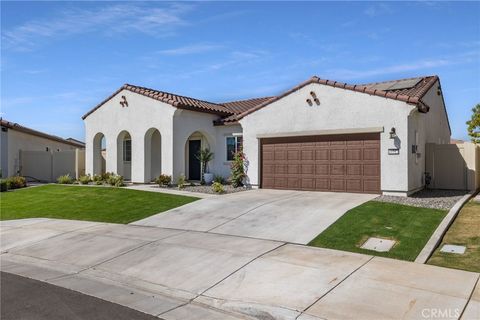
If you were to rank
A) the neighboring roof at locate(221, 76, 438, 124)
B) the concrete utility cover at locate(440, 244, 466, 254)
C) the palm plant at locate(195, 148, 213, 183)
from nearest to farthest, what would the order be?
the concrete utility cover at locate(440, 244, 466, 254)
the neighboring roof at locate(221, 76, 438, 124)
the palm plant at locate(195, 148, 213, 183)

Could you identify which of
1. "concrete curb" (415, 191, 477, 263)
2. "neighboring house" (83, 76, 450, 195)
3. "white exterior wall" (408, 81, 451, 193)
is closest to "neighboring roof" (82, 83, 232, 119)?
"neighboring house" (83, 76, 450, 195)

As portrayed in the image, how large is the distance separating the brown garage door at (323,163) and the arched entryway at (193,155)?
4.83 metres

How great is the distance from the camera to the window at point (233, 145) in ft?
64.6

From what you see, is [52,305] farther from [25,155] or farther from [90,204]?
[25,155]

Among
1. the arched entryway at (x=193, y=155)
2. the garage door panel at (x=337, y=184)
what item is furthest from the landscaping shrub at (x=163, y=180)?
the garage door panel at (x=337, y=184)

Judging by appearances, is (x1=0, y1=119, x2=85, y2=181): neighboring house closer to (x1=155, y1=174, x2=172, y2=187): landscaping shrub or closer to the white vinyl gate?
the white vinyl gate

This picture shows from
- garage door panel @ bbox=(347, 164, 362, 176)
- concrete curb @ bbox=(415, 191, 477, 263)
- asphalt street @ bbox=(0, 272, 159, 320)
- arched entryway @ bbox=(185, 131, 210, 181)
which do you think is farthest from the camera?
arched entryway @ bbox=(185, 131, 210, 181)

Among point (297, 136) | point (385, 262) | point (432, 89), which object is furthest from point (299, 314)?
point (432, 89)

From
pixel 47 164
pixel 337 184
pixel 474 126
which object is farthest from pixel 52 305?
pixel 474 126

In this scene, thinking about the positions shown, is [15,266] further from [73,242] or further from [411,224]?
[411,224]

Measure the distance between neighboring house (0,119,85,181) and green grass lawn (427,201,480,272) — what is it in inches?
876

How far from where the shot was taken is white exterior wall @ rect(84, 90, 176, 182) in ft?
62.3

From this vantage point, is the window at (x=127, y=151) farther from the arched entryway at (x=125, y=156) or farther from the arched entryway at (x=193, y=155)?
the arched entryway at (x=193, y=155)

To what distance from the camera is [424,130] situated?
55.2ft
